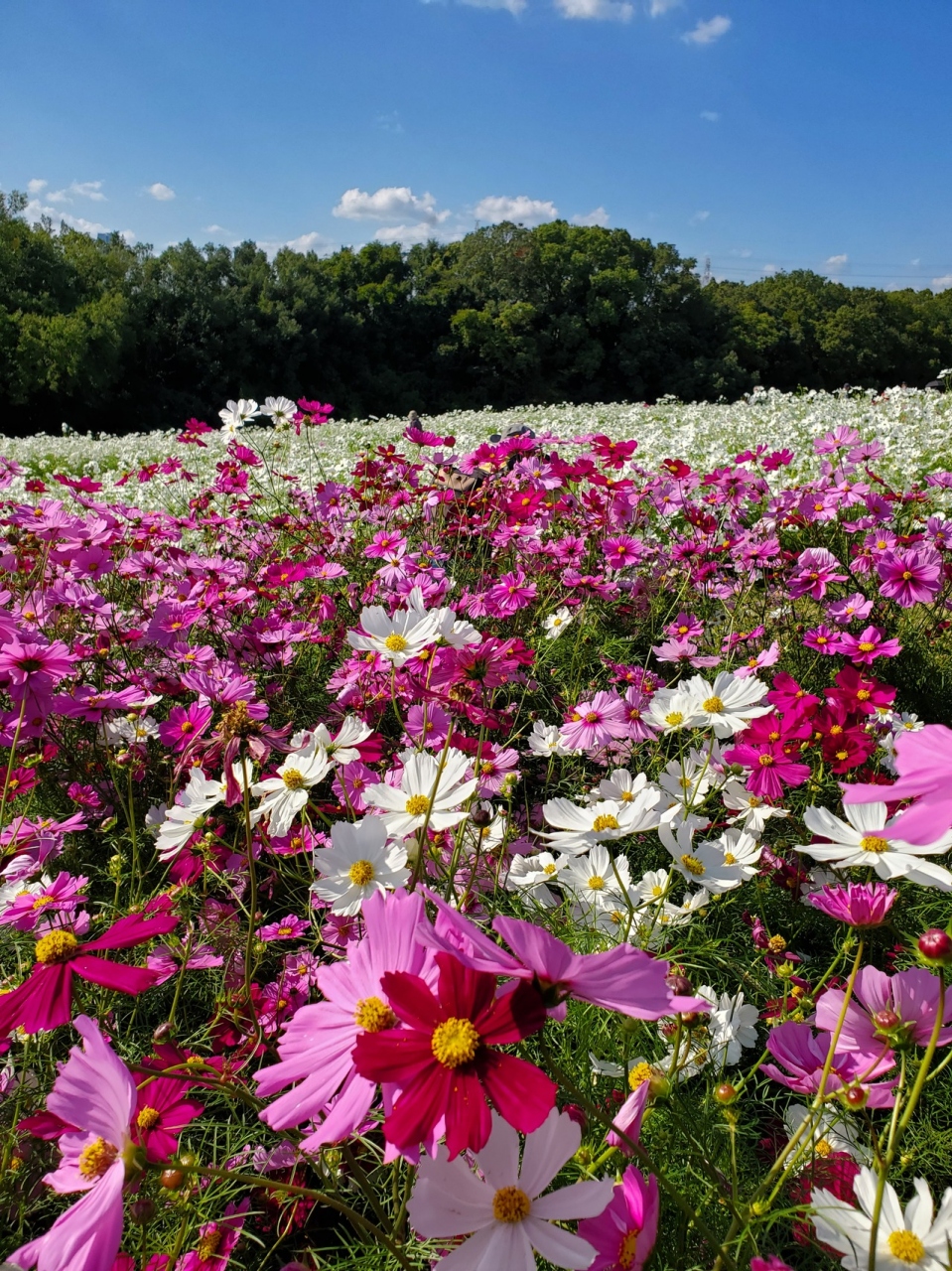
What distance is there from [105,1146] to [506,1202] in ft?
0.93

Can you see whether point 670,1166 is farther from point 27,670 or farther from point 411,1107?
point 27,670

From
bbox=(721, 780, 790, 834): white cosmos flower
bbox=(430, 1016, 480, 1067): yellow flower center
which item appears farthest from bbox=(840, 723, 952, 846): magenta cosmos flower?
bbox=(721, 780, 790, 834): white cosmos flower

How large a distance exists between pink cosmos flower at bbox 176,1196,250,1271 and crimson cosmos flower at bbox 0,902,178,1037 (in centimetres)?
36

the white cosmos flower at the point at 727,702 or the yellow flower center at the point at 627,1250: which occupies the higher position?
the white cosmos flower at the point at 727,702

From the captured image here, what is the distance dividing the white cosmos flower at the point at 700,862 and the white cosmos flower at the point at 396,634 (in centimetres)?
41

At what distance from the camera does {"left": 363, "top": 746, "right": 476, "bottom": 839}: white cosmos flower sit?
35.1 inches

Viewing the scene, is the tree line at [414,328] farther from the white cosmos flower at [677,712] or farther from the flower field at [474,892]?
the white cosmos flower at [677,712]

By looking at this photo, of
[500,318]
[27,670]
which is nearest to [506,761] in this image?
[27,670]

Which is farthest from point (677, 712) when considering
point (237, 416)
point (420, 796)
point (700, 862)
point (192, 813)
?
point (237, 416)

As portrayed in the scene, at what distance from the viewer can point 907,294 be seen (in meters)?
42.2

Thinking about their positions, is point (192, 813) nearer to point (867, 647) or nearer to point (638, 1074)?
point (638, 1074)

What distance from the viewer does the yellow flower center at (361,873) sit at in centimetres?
87

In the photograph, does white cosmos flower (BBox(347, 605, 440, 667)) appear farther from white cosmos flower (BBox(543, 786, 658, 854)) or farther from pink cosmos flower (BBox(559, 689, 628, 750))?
pink cosmos flower (BBox(559, 689, 628, 750))

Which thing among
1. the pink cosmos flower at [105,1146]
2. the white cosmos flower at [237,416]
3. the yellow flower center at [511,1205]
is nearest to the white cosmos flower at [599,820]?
the yellow flower center at [511,1205]
